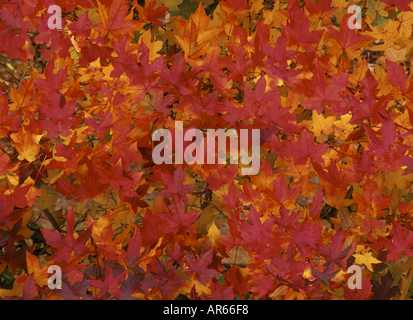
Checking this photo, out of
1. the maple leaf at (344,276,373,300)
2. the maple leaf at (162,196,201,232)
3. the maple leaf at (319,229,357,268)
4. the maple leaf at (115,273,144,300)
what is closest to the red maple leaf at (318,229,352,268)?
the maple leaf at (319,229,357,268)

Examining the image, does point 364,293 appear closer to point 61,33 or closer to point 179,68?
point 179,68

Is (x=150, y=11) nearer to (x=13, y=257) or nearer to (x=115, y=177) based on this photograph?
(x=115, y=177)

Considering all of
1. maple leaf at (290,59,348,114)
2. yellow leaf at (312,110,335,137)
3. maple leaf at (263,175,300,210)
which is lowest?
maple leaf at (263,175,300,210)

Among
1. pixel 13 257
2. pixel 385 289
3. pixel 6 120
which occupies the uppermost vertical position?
pixel 6 120

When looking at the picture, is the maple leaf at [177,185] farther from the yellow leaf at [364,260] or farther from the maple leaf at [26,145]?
the yellow leaf at [364,260]

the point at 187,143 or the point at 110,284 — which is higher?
the point at 187,143

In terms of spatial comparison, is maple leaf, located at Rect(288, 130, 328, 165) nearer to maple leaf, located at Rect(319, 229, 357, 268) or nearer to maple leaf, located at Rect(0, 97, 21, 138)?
maple leaf, located at Rect(319, 229, 357, 268)

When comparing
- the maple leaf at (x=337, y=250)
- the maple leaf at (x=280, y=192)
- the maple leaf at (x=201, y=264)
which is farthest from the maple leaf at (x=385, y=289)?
the maple leaf at (x=201, y=264)

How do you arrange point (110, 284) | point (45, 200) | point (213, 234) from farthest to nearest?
point (45, 200) → point (213, 234) → point (110, 284)

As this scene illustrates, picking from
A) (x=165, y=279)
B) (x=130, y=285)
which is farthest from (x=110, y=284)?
(x=165, y=279)

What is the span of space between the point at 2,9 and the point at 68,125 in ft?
1.29

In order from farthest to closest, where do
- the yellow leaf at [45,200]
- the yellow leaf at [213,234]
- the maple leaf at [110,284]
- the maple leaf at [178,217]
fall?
the yellow leaf at [45,200]
the yellow leaf at [213,234]
the maple leaf at [178,217]
the maple leaf at [110,284]

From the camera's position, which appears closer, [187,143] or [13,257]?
[187,143]

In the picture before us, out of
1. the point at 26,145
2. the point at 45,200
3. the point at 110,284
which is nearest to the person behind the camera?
the point at 110,284
